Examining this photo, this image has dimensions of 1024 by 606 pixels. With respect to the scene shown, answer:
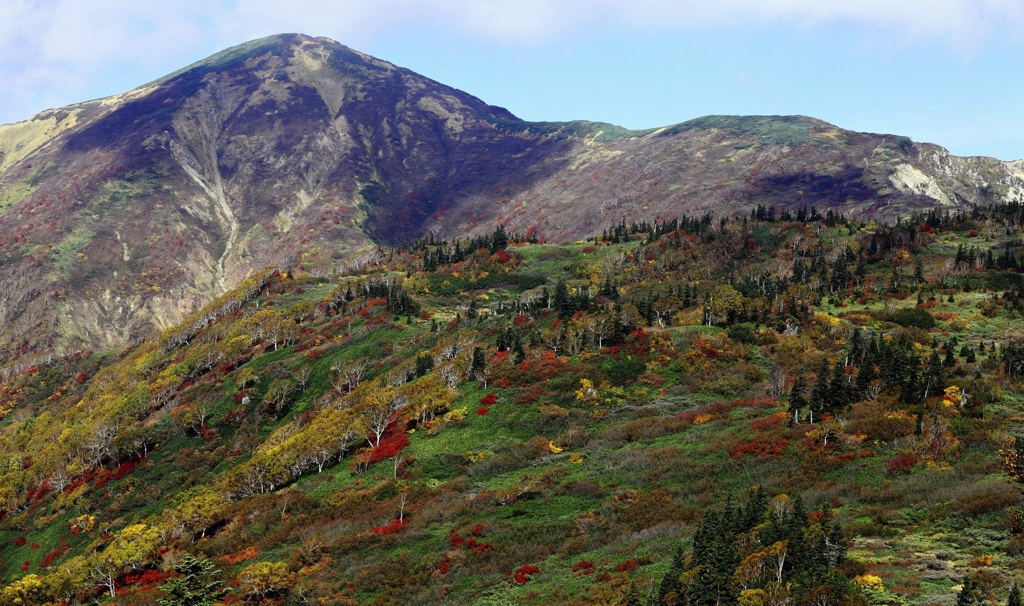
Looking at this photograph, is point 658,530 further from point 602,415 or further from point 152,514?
point 152,514

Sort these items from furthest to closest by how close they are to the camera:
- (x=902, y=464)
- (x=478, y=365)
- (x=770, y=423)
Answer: (x=478, y=365) < (x=770, y=423) < (x=902, y=464)

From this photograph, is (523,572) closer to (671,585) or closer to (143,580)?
(671,585)

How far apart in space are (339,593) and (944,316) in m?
99.3

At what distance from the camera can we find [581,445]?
286 feet

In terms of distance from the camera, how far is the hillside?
164 feet

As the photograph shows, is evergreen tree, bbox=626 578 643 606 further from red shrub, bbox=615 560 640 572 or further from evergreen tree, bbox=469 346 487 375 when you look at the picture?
evergreen tree, bbox=469 346 487 375

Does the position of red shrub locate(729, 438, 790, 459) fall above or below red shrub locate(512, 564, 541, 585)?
above

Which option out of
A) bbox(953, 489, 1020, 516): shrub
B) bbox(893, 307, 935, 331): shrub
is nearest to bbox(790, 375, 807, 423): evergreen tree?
bbox(953, 489, 1020, 516): shrub

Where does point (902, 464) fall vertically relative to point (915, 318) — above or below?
below

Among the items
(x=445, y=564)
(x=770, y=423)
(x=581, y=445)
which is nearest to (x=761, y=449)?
(x=770, y=423)

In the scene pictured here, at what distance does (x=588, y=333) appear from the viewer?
381 feet

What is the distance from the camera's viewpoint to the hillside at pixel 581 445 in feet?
164

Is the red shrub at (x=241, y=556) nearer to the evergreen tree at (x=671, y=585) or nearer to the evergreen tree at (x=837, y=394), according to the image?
the evergreen tree at (x=671, y=585)

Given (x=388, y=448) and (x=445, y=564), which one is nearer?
(x=445, y=564)
